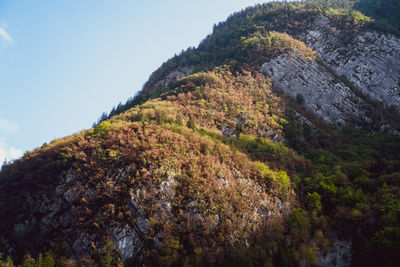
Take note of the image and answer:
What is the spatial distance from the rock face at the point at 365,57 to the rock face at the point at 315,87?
307 inches

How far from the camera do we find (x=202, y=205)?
30156 millimetres

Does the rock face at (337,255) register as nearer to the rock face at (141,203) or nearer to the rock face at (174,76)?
the rock face at (141,203)

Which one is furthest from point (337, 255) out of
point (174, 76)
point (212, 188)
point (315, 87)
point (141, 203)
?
point (174, 76)

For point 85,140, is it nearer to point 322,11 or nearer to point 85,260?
point 85,260

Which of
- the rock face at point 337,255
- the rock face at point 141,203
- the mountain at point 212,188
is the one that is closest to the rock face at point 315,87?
the mountain at point 212,188

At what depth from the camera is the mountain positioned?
1077 inches

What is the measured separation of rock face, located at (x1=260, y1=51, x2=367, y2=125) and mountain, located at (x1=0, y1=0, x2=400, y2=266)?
3.81 feet

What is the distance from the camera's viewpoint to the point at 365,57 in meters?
68.7

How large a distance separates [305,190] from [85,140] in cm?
3125

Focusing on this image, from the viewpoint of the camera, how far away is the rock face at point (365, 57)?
64.0m

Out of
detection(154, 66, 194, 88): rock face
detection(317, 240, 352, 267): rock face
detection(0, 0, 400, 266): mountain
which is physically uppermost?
detection(154, 66, 194, 88): rock face

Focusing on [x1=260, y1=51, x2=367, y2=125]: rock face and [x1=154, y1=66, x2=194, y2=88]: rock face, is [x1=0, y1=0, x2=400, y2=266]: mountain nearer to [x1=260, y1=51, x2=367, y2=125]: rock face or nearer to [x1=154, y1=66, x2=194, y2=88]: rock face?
[x1=260, y1=51, x2=367, y2=125]: rock face

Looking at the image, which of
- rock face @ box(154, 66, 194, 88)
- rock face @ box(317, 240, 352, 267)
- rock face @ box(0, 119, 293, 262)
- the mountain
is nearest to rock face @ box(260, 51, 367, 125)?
the mountain

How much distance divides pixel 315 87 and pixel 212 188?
41.7m
